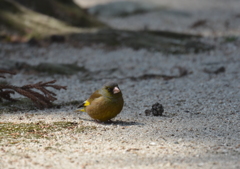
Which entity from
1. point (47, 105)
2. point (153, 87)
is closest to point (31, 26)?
point (153, 87)

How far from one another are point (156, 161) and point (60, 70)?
576 centimetres

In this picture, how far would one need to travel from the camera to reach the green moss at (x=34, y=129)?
3.86 metres

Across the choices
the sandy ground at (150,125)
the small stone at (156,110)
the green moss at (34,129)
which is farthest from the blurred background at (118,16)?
the small stone at (156,110)

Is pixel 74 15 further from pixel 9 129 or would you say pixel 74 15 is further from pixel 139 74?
pixel 9 129

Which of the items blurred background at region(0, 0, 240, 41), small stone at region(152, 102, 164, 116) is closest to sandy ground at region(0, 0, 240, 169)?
small stone at region(152, 102, 164, 116)

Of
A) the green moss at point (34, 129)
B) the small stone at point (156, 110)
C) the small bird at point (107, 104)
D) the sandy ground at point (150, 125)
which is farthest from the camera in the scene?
the small stone at point (156, 110)

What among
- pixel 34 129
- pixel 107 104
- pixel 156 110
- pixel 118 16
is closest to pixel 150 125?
pixel 156 110

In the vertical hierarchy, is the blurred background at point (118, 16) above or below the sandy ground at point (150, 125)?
above

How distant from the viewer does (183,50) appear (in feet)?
34.6

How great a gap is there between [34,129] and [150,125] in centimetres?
132

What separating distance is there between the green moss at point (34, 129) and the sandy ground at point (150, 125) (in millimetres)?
120

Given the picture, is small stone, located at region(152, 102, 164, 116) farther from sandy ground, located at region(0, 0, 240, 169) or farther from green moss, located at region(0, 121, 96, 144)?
green moss, located at region(0, 121, 96, 144)

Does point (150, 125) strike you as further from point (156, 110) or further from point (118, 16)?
point (118, 16)

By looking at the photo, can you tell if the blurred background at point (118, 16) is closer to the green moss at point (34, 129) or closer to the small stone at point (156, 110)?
the green moss at point (34, 129)
